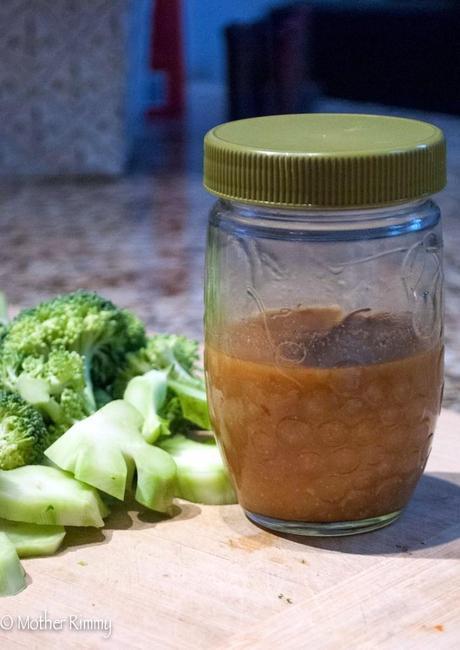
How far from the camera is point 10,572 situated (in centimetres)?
87

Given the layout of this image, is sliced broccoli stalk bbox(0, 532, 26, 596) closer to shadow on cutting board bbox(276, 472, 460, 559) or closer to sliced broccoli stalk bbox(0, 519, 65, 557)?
sliced broccoli stalk bbox(0, 519, 65, 557)

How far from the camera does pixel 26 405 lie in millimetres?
1029

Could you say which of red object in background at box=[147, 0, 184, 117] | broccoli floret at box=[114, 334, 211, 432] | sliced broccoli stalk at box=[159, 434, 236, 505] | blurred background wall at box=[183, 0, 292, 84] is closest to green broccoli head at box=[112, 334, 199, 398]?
broccoli floret at box=[114, 334, 211, 432]

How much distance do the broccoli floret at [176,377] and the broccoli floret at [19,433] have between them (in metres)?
0.14

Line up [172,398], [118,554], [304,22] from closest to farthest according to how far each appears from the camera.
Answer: [118,554] < [172,398] < [304,22]

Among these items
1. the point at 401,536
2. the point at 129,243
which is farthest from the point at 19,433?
the point at 129,243

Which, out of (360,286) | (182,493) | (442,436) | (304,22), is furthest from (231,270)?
(304,22)

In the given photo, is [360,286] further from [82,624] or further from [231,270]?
[82,624]

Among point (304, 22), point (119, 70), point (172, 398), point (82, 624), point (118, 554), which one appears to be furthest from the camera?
point (304, 22)

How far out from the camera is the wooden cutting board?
81 centimetres

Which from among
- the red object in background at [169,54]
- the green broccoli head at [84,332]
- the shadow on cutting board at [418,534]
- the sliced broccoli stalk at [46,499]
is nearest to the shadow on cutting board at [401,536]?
the shadow on cutting board at [418,534]

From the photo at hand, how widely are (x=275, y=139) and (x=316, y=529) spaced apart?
32cm

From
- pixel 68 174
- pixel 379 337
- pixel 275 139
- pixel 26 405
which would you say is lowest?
pixel 68 174

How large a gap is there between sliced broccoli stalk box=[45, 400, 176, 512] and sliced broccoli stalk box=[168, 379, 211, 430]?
12cm
